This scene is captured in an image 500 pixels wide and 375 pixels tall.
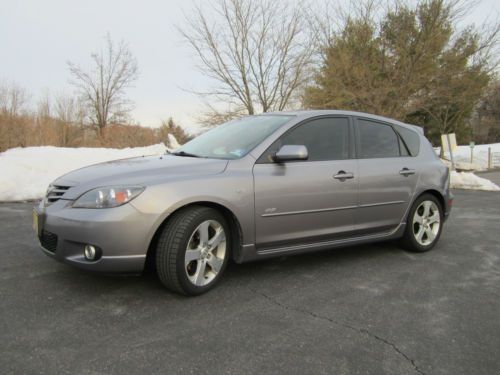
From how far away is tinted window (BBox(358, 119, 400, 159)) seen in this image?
4301 millimetres

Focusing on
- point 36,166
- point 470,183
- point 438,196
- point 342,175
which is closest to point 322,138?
point 342,175

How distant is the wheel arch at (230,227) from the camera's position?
122 inches

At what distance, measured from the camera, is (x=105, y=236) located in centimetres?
287

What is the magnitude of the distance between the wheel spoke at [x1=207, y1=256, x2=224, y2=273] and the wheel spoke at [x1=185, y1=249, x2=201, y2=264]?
0.12 meters

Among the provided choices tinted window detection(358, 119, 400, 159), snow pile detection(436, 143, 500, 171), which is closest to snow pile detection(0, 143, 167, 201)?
tinted window detection(358, 119, 400, 159)

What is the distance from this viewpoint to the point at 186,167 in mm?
3303

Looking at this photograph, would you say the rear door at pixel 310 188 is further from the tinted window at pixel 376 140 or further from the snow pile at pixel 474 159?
the snow pile at pixel 474 159

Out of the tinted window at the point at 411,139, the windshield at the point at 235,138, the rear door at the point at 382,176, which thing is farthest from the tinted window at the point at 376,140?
the windshield at the point at 235,138

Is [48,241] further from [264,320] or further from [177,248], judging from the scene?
[264,320]

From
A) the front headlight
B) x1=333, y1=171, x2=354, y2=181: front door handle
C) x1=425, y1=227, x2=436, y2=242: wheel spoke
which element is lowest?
x1=425, y1=227, x2=436, y2=242: wheel spoke

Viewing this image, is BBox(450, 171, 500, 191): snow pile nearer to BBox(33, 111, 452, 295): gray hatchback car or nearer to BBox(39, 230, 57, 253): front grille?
BBox(33, 111, 452, 295): gray hatchback car

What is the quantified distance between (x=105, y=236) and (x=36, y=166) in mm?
8253

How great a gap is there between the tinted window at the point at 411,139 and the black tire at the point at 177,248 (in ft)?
9.01

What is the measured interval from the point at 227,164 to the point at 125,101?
3631cm
